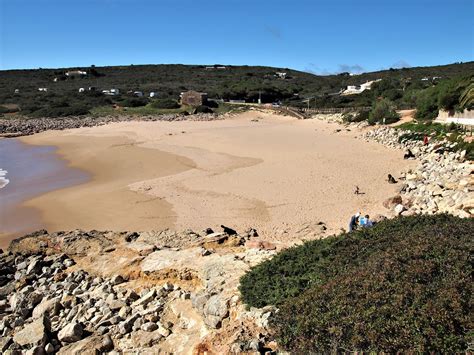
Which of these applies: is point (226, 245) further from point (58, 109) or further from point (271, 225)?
point (58, 109)

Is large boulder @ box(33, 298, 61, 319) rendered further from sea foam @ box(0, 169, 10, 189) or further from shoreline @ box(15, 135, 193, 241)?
sea foam @ box(0, 169, 10, 189)

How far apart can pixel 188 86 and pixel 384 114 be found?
70.0 metres

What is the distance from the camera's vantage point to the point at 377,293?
5.28 meters

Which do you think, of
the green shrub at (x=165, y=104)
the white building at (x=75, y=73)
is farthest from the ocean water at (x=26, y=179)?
the white building at (x=75, y=73)

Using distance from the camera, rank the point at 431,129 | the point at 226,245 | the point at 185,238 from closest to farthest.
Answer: the point at 226,245
the point at 185,238
the point at 431,129

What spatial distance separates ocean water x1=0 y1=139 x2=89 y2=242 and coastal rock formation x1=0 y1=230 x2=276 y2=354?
14.7ft

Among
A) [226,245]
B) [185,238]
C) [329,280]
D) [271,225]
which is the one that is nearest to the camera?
[329,280]

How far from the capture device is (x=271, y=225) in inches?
561

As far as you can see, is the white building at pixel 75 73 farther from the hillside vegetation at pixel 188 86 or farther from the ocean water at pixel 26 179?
the ocean water at pixel 26 179

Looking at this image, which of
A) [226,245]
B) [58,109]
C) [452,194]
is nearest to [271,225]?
[226,245]

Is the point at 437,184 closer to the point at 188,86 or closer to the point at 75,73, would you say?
the point at 188,86

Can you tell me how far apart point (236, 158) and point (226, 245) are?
1726 centimetres

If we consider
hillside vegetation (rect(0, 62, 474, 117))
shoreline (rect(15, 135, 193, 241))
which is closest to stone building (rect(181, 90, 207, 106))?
hillside vegetation (rect(0, 62, 474, 117))

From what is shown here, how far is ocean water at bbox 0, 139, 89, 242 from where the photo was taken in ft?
53.8
